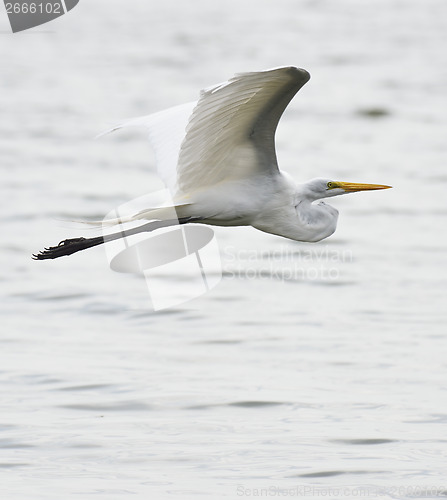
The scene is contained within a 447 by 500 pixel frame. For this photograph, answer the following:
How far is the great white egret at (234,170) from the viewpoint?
6.03 m

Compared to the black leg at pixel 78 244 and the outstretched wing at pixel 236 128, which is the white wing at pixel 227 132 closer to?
the outstretched wing at pixel 236 128

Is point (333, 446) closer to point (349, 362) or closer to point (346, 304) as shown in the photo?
point (349, 362)

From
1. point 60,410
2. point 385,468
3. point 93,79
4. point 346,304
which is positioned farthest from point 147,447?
point 93,79

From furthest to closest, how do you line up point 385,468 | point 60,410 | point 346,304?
point 346,304 → point 60,410 → point 385,468

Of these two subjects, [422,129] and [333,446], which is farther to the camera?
[422,129]

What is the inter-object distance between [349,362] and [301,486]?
2.42 metres

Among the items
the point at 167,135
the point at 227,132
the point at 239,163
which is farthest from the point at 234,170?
the point at 167,135

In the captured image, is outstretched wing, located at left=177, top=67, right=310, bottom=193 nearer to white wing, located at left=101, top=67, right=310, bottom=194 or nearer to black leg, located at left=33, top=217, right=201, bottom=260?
white wing, located at left=101, top=67, right=310, bottom=194

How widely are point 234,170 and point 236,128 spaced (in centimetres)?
49

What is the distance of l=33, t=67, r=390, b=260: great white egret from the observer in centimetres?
603

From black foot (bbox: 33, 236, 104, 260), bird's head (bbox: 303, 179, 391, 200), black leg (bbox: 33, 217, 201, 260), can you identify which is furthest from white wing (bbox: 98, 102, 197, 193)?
bird's head (bbox: 303, 179, 391, 200)

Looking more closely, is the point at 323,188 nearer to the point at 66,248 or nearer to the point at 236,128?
the point at 236,128

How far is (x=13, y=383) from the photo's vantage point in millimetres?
8844

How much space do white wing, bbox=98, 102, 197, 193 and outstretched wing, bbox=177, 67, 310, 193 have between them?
12.7 inches
